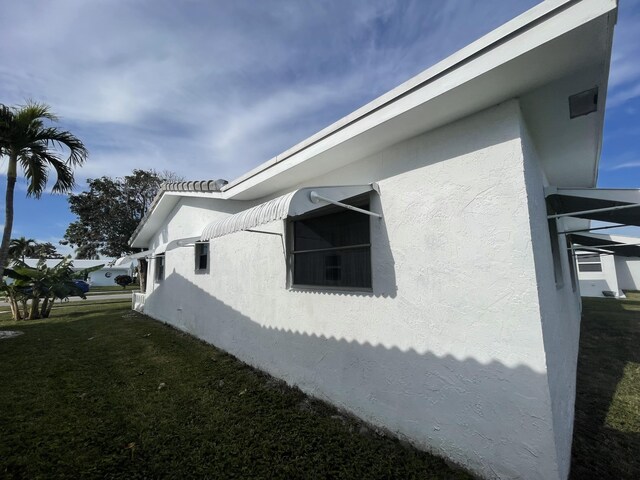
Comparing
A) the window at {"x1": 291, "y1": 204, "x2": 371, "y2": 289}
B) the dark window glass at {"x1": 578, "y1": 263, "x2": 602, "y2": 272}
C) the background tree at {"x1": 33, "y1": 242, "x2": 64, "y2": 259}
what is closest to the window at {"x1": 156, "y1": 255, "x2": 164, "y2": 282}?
the window at {"x1": 291, "y1": 204, "x2": 371, "y2": 289}

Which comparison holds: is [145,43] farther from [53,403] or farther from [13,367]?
[13,367]

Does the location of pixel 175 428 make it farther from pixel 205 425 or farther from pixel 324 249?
pixel 324 249

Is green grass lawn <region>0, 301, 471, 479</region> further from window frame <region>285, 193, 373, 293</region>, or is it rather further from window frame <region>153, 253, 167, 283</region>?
window frame <region>153, 253, 167, 283</region>

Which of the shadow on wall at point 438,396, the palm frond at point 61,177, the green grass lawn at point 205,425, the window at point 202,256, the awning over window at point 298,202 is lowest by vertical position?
the green grass lawn at point 205,425

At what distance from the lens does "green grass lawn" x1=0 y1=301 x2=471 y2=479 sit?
4.11m

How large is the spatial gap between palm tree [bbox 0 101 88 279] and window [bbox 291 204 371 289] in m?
11.3

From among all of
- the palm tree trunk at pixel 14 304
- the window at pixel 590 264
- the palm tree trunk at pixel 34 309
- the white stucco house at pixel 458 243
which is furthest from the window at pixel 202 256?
the window at pixel 590 264

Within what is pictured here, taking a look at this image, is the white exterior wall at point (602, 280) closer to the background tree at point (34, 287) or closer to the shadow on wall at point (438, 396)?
the shadow on wall at point (438, 396)

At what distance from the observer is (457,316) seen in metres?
4.15

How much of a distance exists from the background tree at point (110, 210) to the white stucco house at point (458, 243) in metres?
39.7

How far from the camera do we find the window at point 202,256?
12.2 metres

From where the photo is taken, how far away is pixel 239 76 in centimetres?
894

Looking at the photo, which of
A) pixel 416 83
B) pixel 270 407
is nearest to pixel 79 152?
pixel 270 407

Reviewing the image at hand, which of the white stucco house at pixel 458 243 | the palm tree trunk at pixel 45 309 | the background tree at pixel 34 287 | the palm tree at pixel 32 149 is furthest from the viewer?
the palm tree trunk at pixel 45 309
